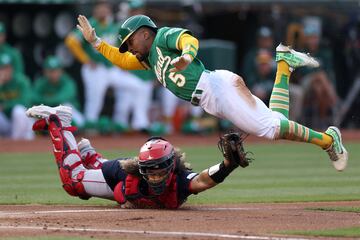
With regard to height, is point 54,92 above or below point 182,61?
below

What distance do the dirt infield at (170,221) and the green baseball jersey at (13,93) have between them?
372 inches

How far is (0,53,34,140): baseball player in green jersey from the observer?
733 inches

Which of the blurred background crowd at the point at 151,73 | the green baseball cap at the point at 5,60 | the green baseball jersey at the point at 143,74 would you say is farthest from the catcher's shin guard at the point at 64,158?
the green baseball jersey at the point at 143,74

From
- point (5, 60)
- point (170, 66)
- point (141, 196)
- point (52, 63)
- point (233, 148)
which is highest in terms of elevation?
point (170, 66)

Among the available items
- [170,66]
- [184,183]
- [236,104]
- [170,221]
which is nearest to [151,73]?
[170,66]

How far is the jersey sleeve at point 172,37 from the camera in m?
8.75

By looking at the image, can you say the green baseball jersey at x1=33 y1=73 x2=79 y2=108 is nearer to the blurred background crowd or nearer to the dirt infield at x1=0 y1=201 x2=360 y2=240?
the blurred background crowd

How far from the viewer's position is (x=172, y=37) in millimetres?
8805

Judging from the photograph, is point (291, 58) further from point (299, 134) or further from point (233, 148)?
point (233, 148)

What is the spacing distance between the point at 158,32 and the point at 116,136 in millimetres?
11018

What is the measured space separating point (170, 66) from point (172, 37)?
0.27 m

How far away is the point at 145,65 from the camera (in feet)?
31.2

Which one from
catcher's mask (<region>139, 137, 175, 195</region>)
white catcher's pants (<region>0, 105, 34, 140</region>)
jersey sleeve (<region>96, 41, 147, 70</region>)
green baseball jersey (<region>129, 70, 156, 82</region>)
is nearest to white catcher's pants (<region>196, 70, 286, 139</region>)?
catcher's mask (<region>139, 137, 175, 195</region>)

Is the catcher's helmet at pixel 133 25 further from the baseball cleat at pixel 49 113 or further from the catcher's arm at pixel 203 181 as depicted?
the catcher's arm at pixel 203 181
